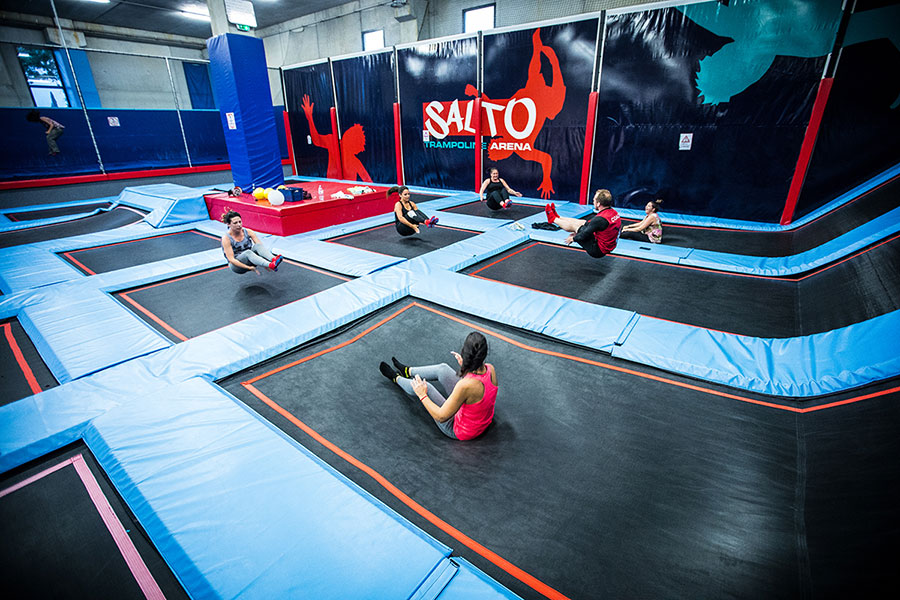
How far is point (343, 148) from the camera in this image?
11883 millimetres

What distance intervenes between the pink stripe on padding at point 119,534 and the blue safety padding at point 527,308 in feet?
9.77

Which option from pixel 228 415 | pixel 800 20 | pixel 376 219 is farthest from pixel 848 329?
pixel 376 219

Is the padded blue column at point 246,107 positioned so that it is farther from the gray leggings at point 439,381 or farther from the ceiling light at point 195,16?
the ceiling light at point 195,16

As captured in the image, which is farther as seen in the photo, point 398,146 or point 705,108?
point 398,146

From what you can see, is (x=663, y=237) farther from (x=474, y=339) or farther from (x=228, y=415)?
(x=228, y=415)

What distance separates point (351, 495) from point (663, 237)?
6129 millimetres

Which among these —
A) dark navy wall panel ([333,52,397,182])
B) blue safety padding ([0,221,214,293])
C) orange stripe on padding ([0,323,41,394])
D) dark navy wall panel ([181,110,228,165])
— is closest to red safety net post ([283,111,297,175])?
dark navy wall panel ([181,110,228,165])

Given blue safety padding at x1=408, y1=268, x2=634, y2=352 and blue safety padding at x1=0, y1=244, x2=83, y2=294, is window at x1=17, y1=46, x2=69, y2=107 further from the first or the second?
blue safety padding at x1=408, y1=268, x2=634, y2=352

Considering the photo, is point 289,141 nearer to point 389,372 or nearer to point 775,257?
point 389,372

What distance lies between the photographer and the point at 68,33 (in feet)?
48.6

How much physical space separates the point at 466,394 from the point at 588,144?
721 cm

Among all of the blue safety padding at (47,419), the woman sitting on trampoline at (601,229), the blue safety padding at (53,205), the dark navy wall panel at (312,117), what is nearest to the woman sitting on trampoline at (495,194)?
the woman sitting on trampoline at (601,229)

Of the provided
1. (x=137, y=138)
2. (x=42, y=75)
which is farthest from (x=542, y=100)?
(x=42, y=75)

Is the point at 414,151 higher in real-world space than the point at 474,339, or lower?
higher
